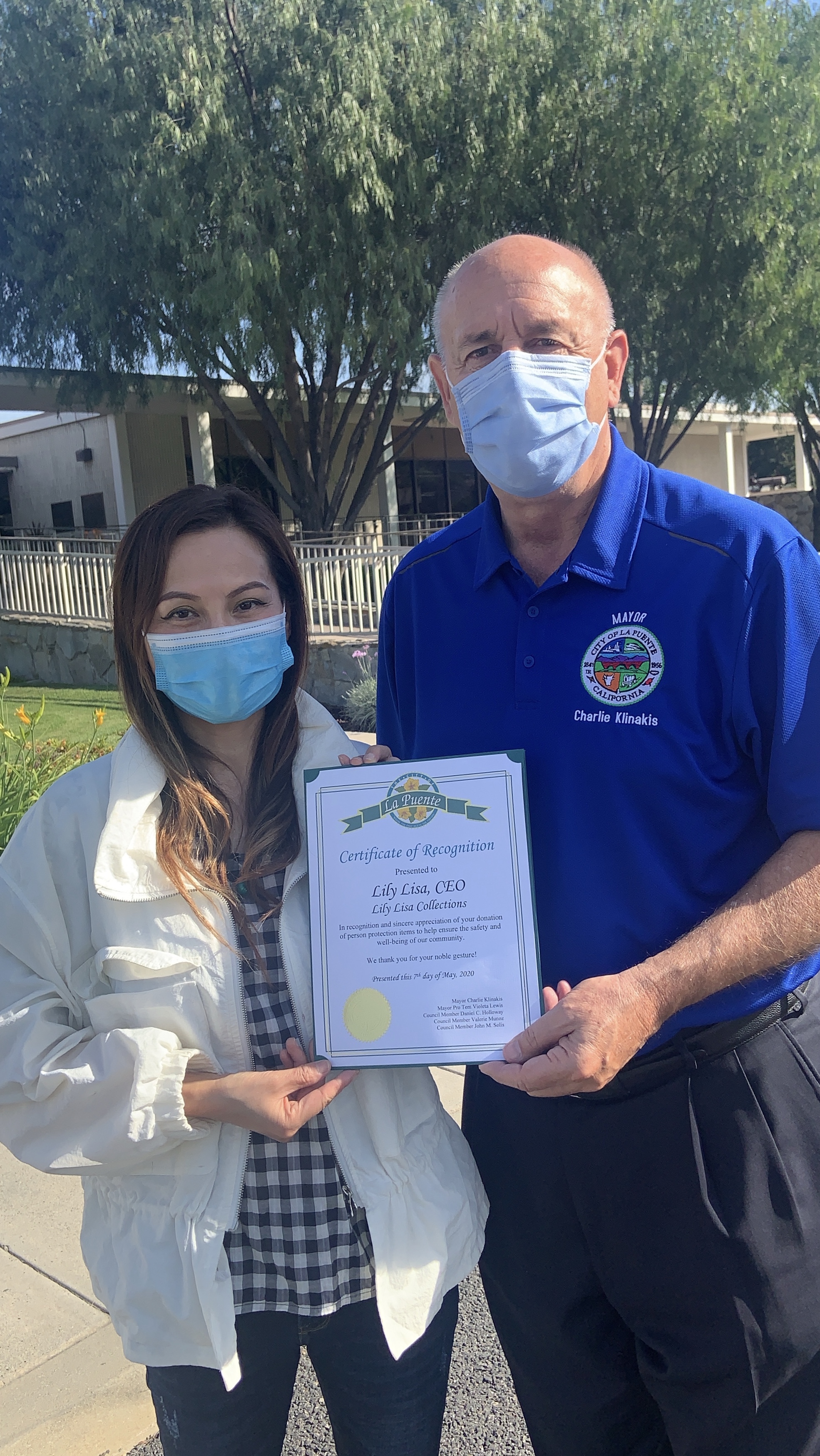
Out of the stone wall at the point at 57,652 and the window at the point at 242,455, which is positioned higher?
the window at the point at 242,455

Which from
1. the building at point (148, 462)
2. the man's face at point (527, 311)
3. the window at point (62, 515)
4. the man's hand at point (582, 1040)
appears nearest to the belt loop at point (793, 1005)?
the man's hand at point (582, 1040)

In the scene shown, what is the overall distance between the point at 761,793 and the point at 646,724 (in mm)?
233

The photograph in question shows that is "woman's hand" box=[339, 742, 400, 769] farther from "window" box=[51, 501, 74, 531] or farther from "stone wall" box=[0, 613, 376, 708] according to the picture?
"window" box=[51, 501, 74, 531]

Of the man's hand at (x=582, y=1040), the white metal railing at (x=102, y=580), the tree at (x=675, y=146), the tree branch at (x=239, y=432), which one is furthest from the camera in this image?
the tree branch at (x=239, y=432)

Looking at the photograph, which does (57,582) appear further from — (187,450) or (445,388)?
(445,388)

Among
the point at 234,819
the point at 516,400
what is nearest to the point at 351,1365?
the point at 234,819

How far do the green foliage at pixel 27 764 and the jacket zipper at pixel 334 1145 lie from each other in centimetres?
263

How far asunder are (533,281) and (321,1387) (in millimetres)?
1980

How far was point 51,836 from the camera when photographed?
1748 millimetres

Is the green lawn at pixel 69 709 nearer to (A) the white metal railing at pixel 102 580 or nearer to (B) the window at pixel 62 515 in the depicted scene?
(A) the white metal railing at pixel 102 580

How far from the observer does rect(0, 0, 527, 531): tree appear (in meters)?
14.5

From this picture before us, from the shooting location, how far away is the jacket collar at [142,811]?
1675 millimetres

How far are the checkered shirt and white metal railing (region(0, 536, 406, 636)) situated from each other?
395 inches

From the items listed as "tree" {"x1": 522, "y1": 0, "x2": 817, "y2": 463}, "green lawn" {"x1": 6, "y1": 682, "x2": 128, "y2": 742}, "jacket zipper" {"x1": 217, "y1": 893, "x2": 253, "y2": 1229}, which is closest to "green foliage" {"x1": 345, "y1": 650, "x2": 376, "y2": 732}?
"green lawn" {"x1": 6, "y1": 682, "x2": 128, "y2": 742}
